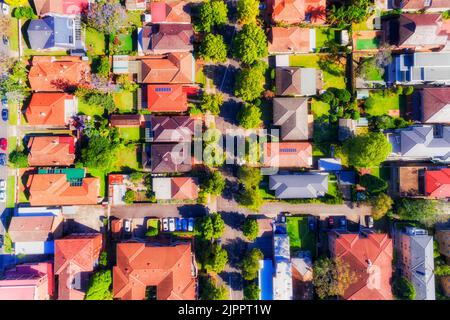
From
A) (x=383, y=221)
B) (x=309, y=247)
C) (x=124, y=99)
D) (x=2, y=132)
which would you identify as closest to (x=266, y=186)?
(x=309, y=247)

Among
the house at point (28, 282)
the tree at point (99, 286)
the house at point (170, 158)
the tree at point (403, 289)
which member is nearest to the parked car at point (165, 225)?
the house at point (170, 158)

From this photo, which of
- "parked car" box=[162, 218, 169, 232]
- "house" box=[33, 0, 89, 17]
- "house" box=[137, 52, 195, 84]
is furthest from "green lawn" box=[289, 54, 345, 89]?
"house" box=[33, 0, 89, 17]

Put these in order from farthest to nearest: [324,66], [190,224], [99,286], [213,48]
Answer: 1. [324,66]
2. [190,224]
3. [213,48]
4. [99,286]

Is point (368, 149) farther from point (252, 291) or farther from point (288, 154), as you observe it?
point (252, 291)

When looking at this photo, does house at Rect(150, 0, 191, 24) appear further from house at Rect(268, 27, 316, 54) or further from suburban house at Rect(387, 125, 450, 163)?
suburban house at Rect(387, 125, 450, 163)

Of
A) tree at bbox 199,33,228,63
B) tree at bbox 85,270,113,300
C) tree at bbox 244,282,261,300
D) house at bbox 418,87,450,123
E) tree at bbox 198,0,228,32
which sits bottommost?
tree at bbox 244,282,261,300

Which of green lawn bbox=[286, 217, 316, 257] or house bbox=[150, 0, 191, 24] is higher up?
house bbox=[150, 0, 191, 24]

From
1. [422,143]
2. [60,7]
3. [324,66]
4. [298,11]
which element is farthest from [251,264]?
[60,7]

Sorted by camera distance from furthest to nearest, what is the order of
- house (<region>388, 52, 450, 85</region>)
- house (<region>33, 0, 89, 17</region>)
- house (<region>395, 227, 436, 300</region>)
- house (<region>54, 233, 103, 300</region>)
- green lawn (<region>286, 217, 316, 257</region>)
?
green lawn (<region>286, 217, 316, 257</region>), house (<region>388, 52, 450, 85</region>), house (<region>33, 0, 89, 17</region>), house (<region>395, 227, 436, 300</region>), house (<region>54, 233, 103, 300</region>)
